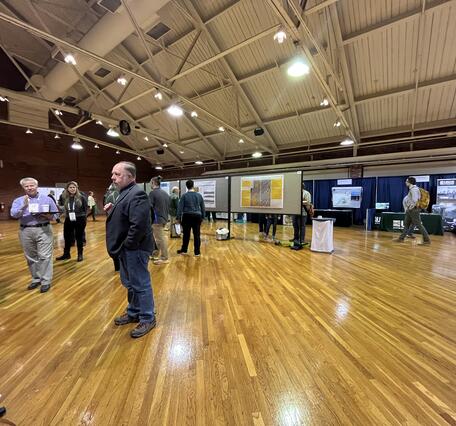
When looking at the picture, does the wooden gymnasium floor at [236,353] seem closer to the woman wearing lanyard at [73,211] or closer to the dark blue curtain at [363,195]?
the woman wearing lanyard at [73,211]

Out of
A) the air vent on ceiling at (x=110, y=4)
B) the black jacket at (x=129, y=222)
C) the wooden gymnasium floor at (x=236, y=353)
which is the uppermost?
the air vent on ceiling at (x=110, y=4)

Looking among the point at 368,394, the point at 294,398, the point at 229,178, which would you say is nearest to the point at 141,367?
the point at 294,398

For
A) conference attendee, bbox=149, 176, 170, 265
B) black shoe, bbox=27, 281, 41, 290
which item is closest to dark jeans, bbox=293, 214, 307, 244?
conference attendee, bbox=149, 176, 170, 265

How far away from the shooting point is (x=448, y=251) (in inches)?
215

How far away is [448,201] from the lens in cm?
888

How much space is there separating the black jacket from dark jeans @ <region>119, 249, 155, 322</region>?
7 centimetres

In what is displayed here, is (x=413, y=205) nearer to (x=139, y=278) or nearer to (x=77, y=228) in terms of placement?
(x=139, y=278)

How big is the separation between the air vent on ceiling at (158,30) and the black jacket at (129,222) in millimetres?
6783

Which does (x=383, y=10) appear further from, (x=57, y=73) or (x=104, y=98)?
(x=104, y=98)

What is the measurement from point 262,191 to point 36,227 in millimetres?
4756

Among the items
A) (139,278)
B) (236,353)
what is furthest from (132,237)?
(236,353)

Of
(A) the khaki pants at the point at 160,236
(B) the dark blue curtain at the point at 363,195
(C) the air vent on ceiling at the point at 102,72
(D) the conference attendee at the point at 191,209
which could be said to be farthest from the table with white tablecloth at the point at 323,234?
(C) the air vent on ceiling at the point at 102,72

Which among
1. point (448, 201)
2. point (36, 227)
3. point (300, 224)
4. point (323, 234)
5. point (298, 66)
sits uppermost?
point (298, 66)

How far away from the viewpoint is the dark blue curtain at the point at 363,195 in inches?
411
